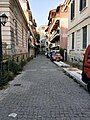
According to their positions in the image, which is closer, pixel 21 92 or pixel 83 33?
pixel 21 92

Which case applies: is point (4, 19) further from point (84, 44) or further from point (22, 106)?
point (84, 44)

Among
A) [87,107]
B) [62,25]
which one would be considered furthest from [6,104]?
[62,25]

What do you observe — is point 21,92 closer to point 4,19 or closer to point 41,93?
point 41,93

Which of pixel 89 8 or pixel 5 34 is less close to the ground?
pixel 89 8

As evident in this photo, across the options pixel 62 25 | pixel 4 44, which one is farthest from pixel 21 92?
pixel 62 25

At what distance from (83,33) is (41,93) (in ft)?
49.8

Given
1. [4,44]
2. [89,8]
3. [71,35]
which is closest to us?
[4,44]

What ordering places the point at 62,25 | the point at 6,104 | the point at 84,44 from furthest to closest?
1. the point at 62,25
2. the point at 84,44
3. the point at 6,104

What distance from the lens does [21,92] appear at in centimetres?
1168

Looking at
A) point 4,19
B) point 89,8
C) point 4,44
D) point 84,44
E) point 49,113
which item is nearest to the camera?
point 49,113

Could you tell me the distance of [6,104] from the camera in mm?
9188

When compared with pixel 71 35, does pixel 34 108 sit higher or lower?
lower

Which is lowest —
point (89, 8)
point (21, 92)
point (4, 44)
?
point (21, 92)

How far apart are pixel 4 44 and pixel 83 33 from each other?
7736mm
